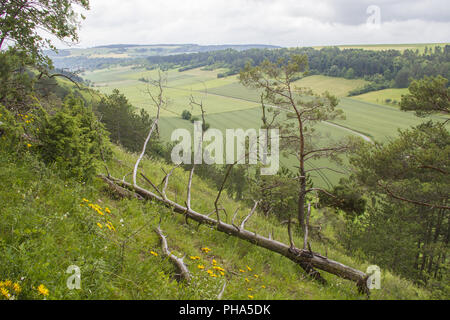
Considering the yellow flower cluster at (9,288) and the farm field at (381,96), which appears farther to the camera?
the farm field at (381,96)

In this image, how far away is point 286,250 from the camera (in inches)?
233

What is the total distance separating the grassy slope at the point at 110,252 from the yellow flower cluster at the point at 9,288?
9 cm

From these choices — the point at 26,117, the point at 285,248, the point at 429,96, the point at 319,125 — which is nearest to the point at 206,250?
the point at 285,248

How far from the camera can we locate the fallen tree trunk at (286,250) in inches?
204

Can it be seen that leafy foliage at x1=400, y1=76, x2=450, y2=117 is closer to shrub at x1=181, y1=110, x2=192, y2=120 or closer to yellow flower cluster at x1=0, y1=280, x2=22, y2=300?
yellow flower cluster at x1=0, y1=280, x2=22, y2=300

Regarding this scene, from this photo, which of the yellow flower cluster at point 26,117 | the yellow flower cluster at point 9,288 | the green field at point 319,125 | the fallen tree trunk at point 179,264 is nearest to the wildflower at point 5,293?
the yellow flower cluster at point 9,288

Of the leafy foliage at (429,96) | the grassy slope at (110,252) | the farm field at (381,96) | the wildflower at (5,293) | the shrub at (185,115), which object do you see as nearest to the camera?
the wildflower at (5,293)

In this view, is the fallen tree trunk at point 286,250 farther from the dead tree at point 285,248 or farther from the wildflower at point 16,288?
the wildflower at point 16,288

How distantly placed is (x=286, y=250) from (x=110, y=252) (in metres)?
3.71

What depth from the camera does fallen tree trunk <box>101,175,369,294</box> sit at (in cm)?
519

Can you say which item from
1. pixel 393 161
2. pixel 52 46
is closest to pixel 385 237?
pixel 393 161

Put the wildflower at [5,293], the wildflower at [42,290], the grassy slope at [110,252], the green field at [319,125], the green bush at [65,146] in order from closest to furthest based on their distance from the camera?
the wildflower at [5,293] → the wildflower at [42,290] → the grassy slope at [110,252] → the green bush at [65,146] → the green field at [319,125]

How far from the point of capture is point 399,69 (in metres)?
99.0
